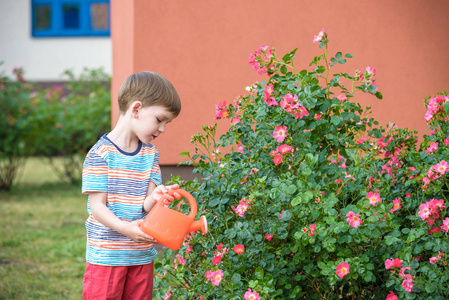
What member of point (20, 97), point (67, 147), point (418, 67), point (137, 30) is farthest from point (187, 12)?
point (67, 147)

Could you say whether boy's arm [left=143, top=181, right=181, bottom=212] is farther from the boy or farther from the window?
the window

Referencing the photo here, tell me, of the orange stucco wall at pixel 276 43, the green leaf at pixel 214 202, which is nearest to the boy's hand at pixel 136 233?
the green leaf at pixel 214 202

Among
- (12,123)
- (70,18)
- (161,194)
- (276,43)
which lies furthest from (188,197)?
(70,18)

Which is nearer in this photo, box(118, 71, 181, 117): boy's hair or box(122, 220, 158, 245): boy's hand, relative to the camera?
box(122, 220, 158, 245): boy's hand

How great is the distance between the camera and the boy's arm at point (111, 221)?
1.93 meters

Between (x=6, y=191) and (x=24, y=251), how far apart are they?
11.1 ft

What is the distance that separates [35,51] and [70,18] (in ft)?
4.98

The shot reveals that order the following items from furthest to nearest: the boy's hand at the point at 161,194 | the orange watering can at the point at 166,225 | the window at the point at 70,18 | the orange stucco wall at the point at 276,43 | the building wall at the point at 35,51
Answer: the window at the point at 70,18 → the building wall at the point at 35,51 → the orange stucco wall at the point at 276,43 → the boy's hand at the point at 161,194 → the orange watering can at the point at 166,225

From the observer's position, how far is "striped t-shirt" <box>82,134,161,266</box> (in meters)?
1.97

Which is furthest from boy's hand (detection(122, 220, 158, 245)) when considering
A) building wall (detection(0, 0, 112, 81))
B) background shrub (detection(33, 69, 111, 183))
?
building wall (detection(0, 0, 112, 81))

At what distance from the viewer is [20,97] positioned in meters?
7.70

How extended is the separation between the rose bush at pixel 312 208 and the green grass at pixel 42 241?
161cm

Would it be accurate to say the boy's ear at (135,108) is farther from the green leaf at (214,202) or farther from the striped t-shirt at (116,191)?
the green leaf at (214,202)

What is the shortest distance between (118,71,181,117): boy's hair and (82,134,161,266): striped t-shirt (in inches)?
7.2
